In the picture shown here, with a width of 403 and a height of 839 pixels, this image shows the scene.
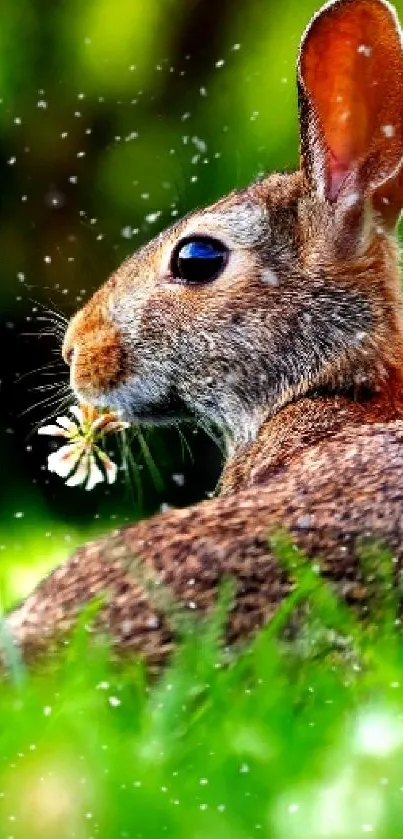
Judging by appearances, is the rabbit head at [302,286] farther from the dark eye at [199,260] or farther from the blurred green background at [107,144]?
the blurred green background at [107,144]

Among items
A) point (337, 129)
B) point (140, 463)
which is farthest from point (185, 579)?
point (140, 463)

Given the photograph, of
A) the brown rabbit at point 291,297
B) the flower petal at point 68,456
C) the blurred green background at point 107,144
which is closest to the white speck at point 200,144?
the blurred green background at point 107,144

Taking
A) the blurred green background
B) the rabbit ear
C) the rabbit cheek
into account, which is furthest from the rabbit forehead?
the blurred green background

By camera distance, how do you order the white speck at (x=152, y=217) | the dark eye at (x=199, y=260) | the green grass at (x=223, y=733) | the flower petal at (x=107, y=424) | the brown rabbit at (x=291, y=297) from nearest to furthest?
the green grass at (x=223, y=733) → the brown rabbit at (x=291, y=297) → the dark eye at (x=199, y=260) → the flower petal at (x=107, y=424) → the white speck at (x=152, y=217)

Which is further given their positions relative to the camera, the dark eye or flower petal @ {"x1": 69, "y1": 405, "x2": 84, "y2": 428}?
flower petal @ {"x1": 69, "y1": 405, "x2": 84, "y2": 428}

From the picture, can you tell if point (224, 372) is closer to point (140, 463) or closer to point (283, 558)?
point (283, 558)

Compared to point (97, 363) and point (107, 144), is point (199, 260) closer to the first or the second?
point (97, 363)

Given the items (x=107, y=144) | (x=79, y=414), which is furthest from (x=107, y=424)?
(x=107, y=144)

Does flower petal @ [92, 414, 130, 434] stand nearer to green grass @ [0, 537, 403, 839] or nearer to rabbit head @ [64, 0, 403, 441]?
rabbit head @ [64, 0, 403, 441]
